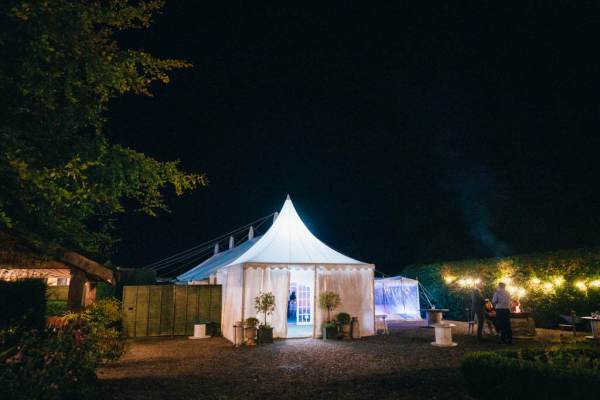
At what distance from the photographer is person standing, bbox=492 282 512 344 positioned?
30.6 feet

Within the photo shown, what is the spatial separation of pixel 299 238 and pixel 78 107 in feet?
29.2

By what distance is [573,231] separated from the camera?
22438mm

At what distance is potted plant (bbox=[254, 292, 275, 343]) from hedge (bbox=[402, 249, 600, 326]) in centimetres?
828

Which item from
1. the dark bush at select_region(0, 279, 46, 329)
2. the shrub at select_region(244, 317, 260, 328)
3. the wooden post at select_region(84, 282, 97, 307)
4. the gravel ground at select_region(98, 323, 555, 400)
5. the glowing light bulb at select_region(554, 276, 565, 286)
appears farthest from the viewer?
the glowing light bulb at select_region(554, 276, 565, 286)

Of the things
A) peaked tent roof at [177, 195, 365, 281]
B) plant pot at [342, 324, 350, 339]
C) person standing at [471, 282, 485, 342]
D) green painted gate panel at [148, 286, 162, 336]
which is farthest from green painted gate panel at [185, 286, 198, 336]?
person standing at [471, 282, 485, 342]

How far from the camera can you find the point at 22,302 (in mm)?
5816

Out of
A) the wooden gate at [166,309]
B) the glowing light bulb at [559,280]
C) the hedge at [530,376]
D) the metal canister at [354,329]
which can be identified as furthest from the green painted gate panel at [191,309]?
the glowing light bulb at [559,280]

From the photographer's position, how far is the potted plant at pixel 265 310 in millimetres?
10406

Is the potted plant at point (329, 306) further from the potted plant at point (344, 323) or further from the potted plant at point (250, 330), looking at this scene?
the potted plant at point (250, 330)

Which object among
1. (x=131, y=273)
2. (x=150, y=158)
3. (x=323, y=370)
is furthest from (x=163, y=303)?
(x=150, y=158)

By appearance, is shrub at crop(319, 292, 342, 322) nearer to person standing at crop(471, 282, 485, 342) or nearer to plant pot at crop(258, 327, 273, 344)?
plant pot at crop(258, 327, 273, 344)

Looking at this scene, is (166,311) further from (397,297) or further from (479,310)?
(397,297)

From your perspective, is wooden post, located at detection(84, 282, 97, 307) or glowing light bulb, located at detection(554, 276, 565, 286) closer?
wooden post, located at detection(84, 282, 97, 307)

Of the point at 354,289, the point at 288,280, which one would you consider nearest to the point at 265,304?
the point at 288,280
